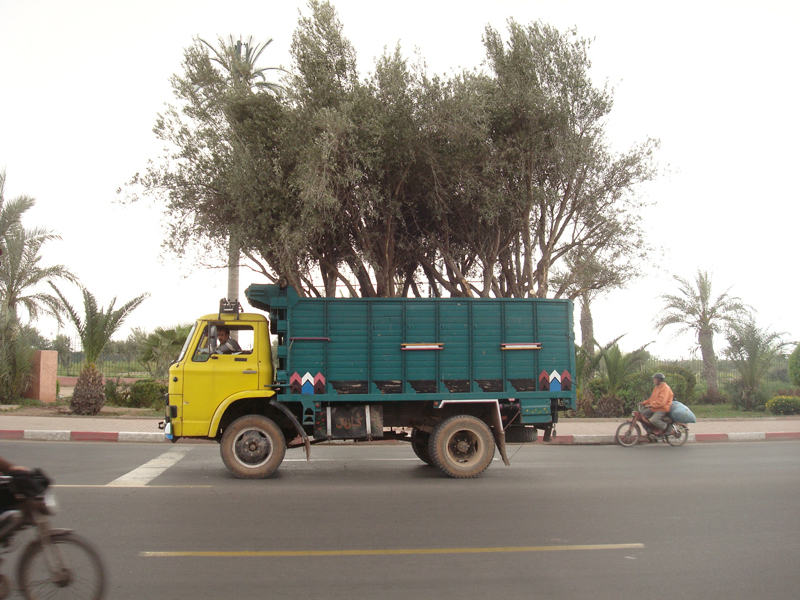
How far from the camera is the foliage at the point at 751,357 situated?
21453mm

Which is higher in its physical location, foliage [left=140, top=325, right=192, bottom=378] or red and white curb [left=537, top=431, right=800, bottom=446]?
foliage [left=140, top=325, right=192, bottom=378]

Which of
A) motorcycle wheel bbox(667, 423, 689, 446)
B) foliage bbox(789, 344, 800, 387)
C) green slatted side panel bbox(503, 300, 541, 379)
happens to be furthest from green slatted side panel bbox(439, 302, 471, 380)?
foliage bbox(789, 344, 800, 387)

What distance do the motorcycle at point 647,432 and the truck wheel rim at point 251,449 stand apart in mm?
8159

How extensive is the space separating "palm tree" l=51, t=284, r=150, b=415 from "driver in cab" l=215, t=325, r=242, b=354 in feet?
33.8

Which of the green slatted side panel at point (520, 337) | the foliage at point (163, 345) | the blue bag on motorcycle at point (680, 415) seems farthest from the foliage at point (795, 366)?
the foliage at point (163, 345)

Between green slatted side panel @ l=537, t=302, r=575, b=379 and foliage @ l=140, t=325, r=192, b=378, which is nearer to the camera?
green slatted side panel @ l=537, t=302, r=575, b=379

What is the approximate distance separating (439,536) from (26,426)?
1192 centimetres

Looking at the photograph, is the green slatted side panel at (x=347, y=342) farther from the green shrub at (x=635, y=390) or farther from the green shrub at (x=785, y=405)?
the green shrub at (x=785, y=405)

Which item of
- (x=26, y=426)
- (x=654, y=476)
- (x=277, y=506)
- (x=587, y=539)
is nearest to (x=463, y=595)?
(x=587, y=539)

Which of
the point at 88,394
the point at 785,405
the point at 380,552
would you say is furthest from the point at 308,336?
the point at 785,405

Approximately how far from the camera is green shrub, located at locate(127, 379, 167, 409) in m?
19.9

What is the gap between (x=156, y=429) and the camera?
47.7 feet

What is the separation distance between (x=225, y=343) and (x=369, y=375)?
7.07 feet

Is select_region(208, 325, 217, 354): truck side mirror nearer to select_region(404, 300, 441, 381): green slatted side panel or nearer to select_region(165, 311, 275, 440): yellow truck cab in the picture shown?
select_region(165, 311, 275, 440): yellow truck cab
